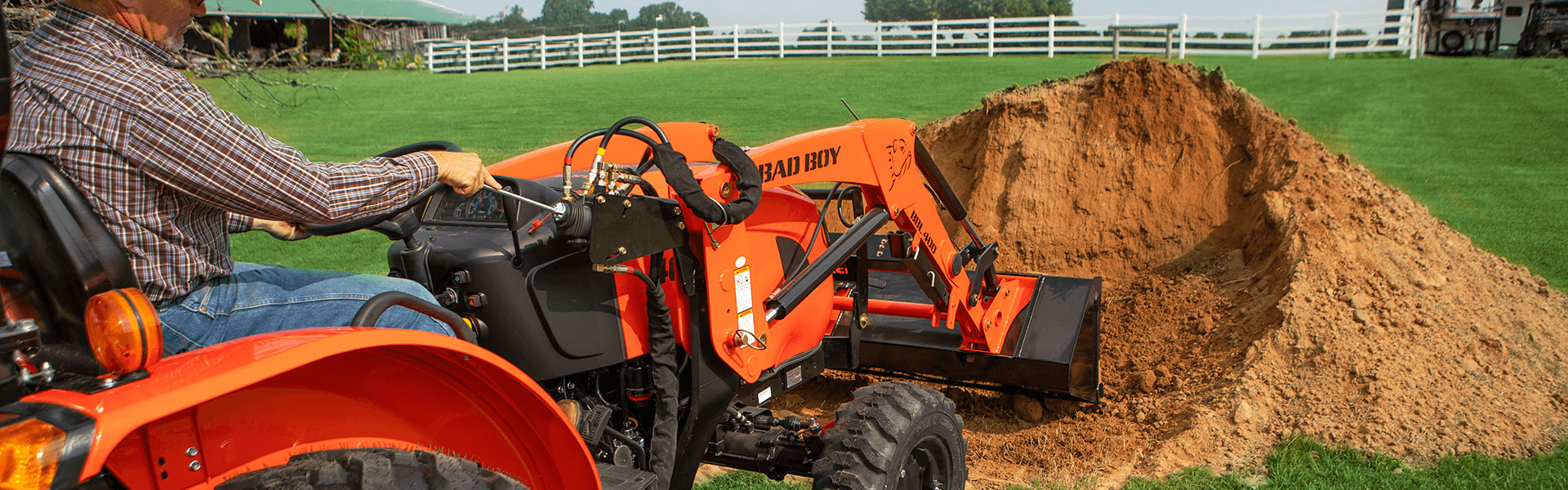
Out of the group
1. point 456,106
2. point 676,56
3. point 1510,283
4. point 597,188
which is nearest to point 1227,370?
point 1510,283

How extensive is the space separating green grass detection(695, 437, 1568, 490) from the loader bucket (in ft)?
2.22

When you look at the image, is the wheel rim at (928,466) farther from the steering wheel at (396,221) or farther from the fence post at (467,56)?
the fence post at (467,56)

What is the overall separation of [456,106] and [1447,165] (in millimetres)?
16956

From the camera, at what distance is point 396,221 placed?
243 centimetres

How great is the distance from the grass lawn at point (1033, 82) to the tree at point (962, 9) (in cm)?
3797

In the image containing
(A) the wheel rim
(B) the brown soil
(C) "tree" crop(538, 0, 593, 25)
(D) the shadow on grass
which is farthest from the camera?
(C) "tree" crop(538, 0, 593, 25)

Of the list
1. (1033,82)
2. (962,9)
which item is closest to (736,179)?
(1033,82)

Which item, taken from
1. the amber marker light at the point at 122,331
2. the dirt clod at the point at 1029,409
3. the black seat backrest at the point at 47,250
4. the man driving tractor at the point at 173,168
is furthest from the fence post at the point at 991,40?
the amber marker light at the point at 122,331

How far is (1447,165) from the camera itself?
10836 mm

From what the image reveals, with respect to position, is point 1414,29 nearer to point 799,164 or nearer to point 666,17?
point 799,164

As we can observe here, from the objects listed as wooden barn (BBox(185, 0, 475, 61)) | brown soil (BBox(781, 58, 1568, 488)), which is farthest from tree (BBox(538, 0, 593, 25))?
brown soil (BBox(781, 58, 1568, 488))

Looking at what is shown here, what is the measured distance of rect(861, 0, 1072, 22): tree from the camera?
206 ft

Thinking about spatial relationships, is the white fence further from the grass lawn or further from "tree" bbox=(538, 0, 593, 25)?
"tree" bbox=(538, 0, 593, 25)

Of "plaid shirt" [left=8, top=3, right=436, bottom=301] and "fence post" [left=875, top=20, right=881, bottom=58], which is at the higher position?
"fence post" [left=875, top=20, right=881, bottom=58]
